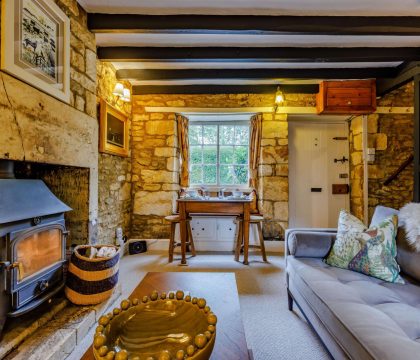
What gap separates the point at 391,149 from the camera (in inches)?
142

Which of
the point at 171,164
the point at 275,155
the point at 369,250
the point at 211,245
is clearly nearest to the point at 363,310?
the point at 369,250

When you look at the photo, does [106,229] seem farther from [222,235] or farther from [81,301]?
[222,235]

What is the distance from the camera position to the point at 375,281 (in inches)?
60.1

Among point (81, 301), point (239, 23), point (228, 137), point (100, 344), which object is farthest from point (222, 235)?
point (100, 344)

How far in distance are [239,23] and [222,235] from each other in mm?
2727

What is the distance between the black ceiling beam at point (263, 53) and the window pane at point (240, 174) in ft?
5.82

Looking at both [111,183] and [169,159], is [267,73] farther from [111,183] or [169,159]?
[111,183]

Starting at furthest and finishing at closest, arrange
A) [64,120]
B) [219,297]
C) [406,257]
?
[64,120] → [406,257] → [219,297]

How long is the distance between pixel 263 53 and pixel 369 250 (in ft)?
7.14

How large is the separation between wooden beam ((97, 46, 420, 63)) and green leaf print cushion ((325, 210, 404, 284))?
6.17 ft

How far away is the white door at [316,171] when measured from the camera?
4016 mm

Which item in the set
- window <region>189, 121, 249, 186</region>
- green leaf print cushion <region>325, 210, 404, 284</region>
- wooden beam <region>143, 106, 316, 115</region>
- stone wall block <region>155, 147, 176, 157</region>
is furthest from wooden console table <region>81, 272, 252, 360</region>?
wooden beam <region>143, 106, 316, 115</region>

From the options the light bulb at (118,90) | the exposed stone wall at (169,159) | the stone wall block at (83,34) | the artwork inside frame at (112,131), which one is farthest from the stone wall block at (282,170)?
the stone wall block at (83,34)

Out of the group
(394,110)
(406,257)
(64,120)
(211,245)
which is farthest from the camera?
(211,245)
